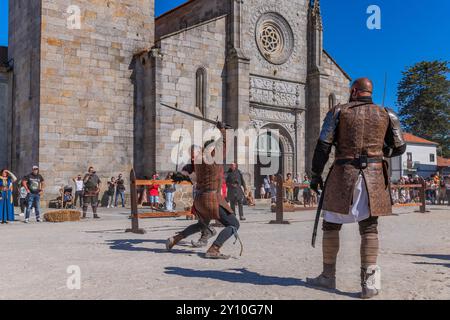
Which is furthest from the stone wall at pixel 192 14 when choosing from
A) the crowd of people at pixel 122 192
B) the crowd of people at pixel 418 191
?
the crowd of people at pixel 418 191

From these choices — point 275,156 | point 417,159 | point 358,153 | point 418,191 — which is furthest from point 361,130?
point 417,159

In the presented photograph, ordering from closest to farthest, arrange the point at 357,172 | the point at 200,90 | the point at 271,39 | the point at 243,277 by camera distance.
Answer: the point at 357,172, the point at 243,277, the point at 200,90, the point at 271,39

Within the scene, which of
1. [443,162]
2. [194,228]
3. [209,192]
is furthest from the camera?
[443,162]

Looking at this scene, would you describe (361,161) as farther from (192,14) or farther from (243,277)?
(192,14)

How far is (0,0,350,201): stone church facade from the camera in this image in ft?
63.2

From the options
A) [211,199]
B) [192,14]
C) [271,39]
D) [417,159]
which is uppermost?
[192,14]

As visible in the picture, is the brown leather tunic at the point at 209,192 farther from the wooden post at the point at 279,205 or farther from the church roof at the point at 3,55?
the church roof at the point at 3,55

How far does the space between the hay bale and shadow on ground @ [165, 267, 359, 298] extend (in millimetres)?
8862

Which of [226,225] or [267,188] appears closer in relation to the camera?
[226,225]

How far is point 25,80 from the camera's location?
20625 millimetres

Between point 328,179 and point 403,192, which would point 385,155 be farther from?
point 403,192

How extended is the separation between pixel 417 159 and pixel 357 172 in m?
46.4

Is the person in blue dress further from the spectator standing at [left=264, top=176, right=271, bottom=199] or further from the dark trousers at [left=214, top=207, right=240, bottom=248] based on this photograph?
the spectator standing at [left=264, top=176, right=271, bottom=199]
